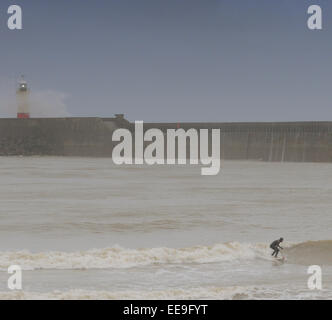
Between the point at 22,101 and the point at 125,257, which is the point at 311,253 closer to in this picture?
the point at 125,257

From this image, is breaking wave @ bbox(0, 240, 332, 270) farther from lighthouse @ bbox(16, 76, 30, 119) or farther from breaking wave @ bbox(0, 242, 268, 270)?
lighthouse @ bbox(16, 76, 30, 119)

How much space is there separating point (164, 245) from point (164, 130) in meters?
41.1

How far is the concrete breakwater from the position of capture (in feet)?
144

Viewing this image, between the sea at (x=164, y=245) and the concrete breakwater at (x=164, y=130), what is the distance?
2661cm

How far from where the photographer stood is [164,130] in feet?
164

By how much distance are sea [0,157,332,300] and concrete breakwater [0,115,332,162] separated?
87.3 ft

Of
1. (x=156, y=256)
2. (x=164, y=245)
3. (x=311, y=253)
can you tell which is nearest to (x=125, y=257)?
(x=156, y=256)

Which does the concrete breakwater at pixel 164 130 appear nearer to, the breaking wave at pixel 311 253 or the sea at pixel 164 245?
the sea at pixel 164 245

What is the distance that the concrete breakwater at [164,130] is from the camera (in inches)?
1731

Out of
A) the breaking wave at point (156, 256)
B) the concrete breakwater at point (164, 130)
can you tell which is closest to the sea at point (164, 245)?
the breaking wave at point (156, 256)

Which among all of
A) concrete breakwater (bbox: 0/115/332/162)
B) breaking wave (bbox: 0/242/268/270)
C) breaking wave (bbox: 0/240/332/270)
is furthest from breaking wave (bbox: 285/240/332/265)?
concrete breakwater (bbox: 0/115/332/162)
